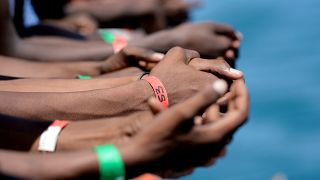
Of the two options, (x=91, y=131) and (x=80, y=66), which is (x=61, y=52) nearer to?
(x=80, y=66)

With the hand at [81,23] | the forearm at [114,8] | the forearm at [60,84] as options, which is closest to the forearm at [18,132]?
the forearm at [60,84]

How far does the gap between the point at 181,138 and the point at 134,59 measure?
Answer: 2.14ft

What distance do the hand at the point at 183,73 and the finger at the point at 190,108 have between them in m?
0.30

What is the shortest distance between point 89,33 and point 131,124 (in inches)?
81.8

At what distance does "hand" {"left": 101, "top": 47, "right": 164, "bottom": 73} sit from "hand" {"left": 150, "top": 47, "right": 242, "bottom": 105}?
0.13 m

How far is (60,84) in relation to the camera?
4.70 ft

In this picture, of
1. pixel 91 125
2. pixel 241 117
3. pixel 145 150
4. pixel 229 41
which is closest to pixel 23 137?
pixel 91 125

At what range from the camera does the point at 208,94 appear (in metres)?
0.95

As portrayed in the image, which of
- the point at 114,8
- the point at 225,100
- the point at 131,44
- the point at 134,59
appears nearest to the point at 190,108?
the point at 225,100

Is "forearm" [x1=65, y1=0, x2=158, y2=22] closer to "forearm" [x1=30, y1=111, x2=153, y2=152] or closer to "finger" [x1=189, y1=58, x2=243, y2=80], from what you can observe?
"finger" [x1=189, y1=58, x2=243, y2=80]

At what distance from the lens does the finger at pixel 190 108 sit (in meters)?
0.94

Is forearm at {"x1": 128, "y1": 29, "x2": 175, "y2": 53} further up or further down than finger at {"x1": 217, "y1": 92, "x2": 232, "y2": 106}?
further up

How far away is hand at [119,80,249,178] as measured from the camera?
94 cm

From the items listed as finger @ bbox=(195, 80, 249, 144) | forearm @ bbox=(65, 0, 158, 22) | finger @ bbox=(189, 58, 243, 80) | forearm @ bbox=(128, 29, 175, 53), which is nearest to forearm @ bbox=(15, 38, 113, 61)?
forearm @ bbox=(128, 29, 175, 53)
